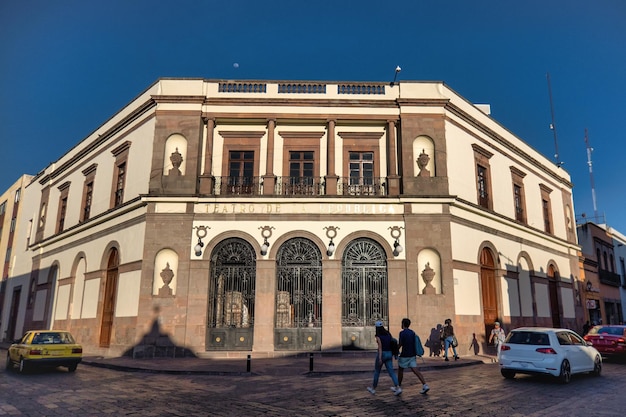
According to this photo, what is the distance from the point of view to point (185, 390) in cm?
1049

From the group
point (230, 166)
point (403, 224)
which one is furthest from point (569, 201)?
point (230, 166)

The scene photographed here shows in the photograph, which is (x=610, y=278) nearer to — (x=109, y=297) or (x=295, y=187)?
(x=295, y=187)

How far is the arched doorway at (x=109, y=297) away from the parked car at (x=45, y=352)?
5.24 metres

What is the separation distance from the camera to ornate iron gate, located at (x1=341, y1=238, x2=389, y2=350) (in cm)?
1744

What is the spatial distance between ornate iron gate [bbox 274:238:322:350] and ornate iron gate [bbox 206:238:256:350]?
42.4 inches

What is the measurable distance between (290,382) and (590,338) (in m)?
11.8

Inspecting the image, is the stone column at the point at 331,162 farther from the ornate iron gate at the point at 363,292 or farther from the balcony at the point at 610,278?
the balcony at the point at 610,278

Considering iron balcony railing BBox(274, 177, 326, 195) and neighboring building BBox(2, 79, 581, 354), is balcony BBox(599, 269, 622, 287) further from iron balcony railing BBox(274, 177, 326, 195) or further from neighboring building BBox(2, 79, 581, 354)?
iron balcony railing BBox(274, 177, 326, 195)

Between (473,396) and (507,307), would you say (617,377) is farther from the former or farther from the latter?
(507,307)

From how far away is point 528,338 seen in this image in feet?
38.9

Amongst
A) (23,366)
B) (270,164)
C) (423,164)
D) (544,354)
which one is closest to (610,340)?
(544,354)

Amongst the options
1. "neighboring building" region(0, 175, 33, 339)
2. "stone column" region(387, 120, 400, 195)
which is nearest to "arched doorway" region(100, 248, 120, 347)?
"stone column" region(387, 120, 400, 195)

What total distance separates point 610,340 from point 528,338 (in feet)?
22.3

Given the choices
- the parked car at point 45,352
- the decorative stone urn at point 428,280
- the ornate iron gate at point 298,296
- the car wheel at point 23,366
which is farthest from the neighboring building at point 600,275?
the car wheel at point 23,366
